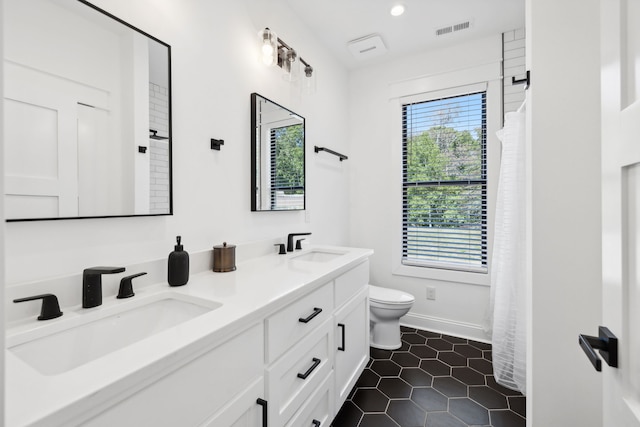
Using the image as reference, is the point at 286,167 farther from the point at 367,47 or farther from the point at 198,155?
the point at 367,47

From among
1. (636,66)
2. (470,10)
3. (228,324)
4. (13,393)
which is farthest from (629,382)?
(470,10)

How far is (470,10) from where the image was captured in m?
2.22

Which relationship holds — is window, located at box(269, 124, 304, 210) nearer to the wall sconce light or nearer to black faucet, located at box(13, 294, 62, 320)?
the wall sconce light

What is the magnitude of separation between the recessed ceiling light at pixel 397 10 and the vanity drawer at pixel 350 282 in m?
1.85

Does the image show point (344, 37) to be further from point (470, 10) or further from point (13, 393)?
point (13, 393)

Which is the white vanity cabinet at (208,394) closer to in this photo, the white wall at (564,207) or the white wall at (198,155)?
the white wall at (198,155)

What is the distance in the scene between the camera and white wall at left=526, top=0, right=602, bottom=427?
1.09m

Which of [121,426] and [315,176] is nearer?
[121,426]

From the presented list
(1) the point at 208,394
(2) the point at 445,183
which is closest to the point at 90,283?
(1) the point at 208,394

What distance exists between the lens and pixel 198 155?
1.46 m

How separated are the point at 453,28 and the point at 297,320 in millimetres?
2595

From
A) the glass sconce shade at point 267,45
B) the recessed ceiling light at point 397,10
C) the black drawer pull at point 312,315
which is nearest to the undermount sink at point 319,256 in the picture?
the black drawer pull at point 312,315

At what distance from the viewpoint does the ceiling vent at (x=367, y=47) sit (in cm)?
255

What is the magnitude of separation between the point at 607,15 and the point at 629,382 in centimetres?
74
